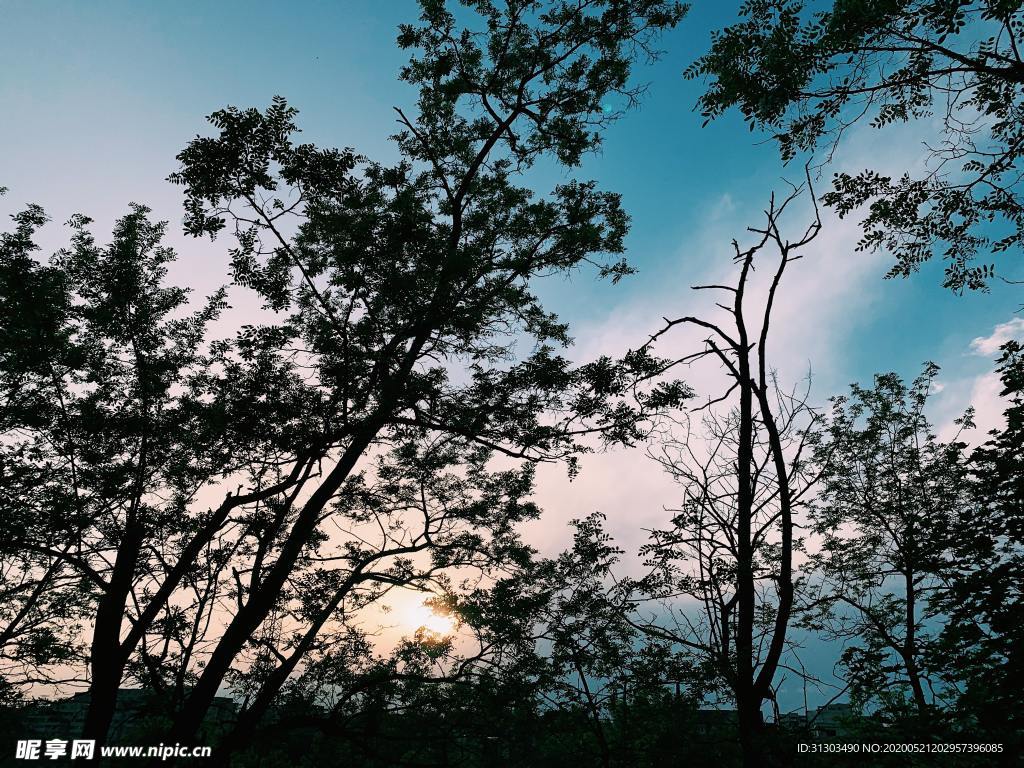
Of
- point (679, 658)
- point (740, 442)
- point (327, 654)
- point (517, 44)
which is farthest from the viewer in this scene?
point (517, 44)

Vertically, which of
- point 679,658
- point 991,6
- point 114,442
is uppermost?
point 991,6

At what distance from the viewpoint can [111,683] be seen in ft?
29.9

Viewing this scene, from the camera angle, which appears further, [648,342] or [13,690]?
[13,690]

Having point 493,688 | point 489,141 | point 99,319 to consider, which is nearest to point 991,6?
point 489,141

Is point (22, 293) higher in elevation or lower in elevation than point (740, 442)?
higher

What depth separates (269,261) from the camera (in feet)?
33.3

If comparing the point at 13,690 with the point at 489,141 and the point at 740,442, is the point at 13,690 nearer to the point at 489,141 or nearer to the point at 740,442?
the point at 740,442

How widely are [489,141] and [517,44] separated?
8.17ft

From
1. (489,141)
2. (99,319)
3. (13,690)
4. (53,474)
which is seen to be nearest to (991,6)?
(489,141)

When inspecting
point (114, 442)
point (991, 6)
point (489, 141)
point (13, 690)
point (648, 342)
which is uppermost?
point (489, 141)

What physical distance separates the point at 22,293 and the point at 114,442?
337 cm

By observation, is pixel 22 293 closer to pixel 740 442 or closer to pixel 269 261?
pixel 269 261

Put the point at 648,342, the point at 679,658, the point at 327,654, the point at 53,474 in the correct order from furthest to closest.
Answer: the point at 327,654 < the point at 53,474 < the point at 679,658 < the point at 648,342

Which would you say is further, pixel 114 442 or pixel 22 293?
pixel 114 442
